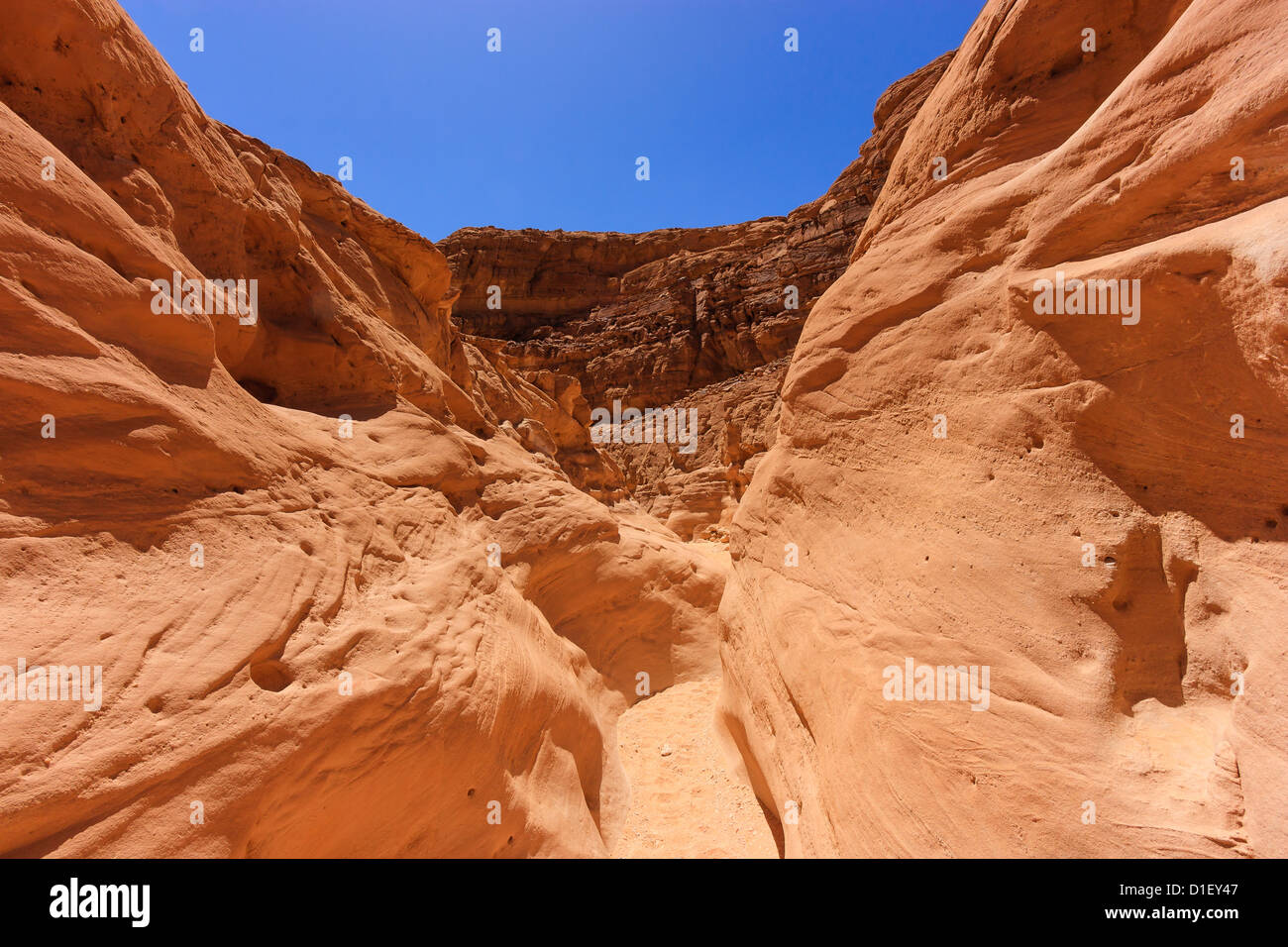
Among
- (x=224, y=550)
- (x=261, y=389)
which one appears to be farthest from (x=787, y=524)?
(x=261, y=389)

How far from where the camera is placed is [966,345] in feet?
13.6

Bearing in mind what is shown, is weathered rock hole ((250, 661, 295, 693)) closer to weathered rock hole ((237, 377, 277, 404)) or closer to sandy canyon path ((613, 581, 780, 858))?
sandy canyon path ((613, 581, 780, 858))

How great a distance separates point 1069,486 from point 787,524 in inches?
104

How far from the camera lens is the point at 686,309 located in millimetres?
36750

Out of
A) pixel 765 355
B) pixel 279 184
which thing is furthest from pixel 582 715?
pixel 765 355

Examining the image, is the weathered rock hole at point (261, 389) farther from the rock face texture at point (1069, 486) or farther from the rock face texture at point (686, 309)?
the rock face texture at point (686, 309)

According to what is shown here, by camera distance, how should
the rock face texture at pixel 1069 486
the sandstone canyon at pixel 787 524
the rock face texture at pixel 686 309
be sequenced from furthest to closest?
the rock face texture at pixel 686 309, the sandstone canyon at pixel 787 524, the rock face texture at pixel 1069 486

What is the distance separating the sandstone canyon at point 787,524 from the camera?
8.82 feet

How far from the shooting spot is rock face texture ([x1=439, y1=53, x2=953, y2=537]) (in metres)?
24.8

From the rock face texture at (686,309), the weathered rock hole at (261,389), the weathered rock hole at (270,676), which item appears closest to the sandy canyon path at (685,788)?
the weathered rock hole at (270,676)

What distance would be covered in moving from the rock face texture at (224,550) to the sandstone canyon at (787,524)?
0.09ft

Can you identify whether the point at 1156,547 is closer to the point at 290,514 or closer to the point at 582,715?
the point at 582,715
